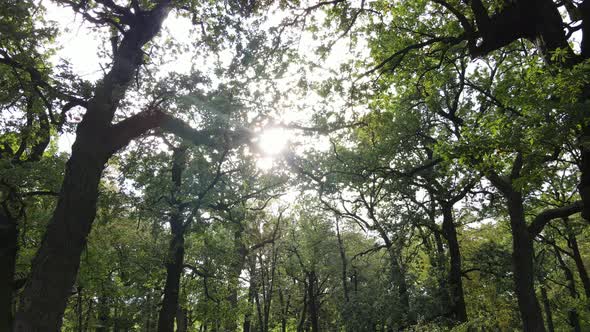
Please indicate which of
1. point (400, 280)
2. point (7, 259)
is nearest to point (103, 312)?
point (7, 259)

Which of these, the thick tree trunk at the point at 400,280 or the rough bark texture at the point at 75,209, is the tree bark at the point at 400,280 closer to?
the thick tree trunk at the point at 400,280

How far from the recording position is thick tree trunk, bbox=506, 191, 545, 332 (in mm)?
11383

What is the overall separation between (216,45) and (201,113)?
183 centimetres

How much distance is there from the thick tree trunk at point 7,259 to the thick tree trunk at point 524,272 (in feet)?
48.3

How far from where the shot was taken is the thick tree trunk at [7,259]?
10070mm

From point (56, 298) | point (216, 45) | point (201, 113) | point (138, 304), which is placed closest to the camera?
point (56, 298)

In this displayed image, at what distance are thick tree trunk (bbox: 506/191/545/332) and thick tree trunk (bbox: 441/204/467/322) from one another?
373cm

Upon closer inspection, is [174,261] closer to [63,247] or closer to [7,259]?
[7,259]

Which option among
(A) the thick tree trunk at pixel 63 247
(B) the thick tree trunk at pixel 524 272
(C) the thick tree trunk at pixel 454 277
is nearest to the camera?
(A) the thick tree trunk at pixel 63 247

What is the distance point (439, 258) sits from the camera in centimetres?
1766

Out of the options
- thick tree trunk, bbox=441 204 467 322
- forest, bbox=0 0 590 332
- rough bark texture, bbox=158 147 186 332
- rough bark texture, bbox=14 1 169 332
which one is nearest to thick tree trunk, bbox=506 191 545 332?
forest, bbox=0 0 590 332

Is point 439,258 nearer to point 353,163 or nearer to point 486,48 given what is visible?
point 353,163

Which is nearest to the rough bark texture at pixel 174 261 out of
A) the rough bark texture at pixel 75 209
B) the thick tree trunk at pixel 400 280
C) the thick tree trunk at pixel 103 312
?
the rough bark texture at pixel 75 209

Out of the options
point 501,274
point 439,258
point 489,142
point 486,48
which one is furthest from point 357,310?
point 486,48
